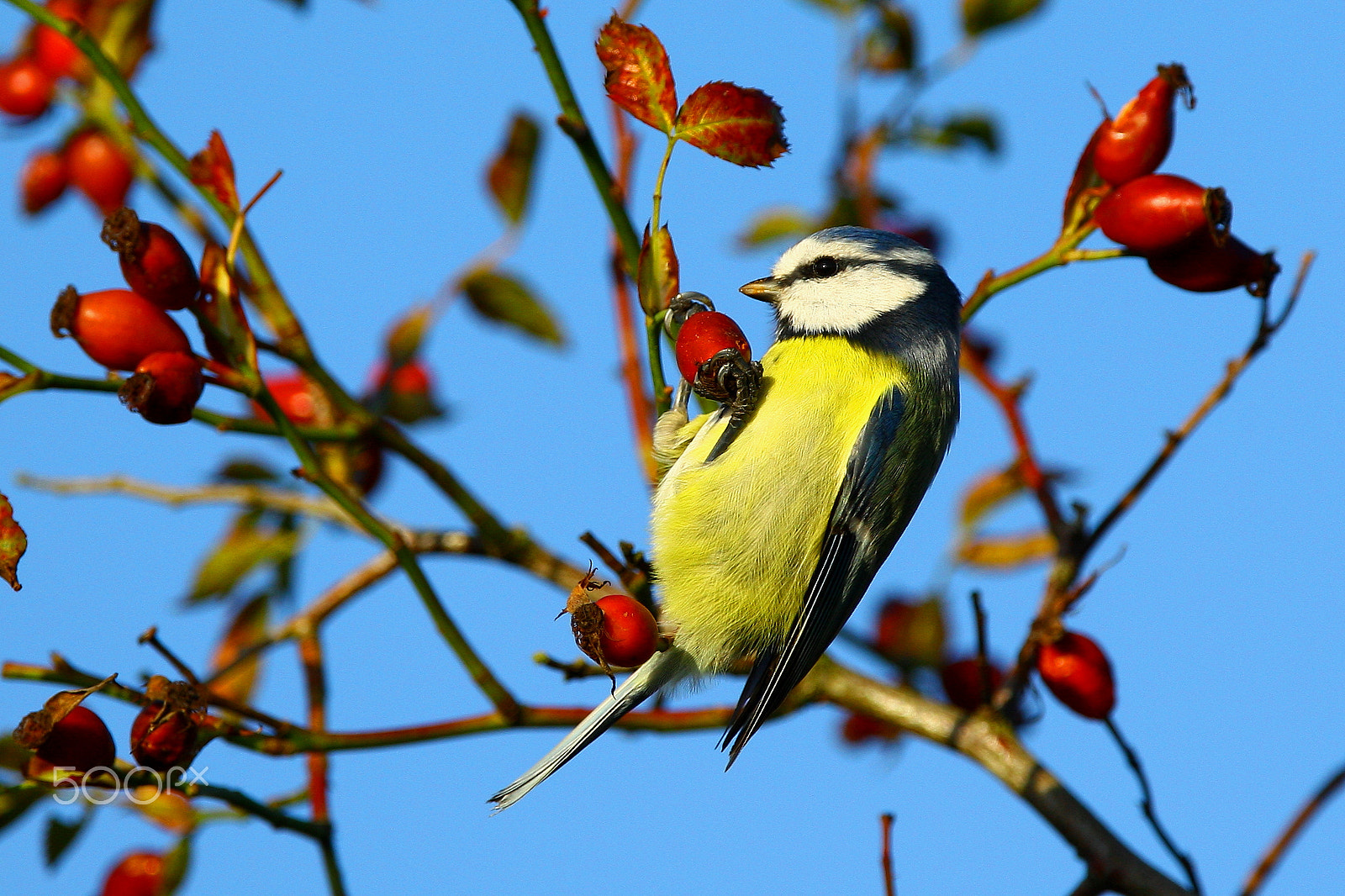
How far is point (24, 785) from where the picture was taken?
5.17ft

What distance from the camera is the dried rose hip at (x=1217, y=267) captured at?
1925 mm

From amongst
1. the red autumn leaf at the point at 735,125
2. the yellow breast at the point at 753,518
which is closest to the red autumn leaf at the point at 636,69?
the red autumn leaf at the point at 735,125

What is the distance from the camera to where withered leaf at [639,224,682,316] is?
66.9 inches

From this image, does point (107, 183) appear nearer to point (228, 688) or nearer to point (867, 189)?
point (228, 688)

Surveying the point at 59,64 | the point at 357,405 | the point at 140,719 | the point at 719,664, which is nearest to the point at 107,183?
the point at 59,64

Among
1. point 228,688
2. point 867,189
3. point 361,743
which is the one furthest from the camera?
point 867,189

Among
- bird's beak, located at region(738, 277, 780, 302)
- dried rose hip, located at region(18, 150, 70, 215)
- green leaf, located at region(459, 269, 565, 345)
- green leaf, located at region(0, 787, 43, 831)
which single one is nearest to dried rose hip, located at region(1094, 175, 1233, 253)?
bird's beak, located at region(738, 277, 780, 302)

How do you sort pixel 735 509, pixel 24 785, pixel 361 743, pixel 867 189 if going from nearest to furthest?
pixel 24 785, pixel 361 743, pixel 735 509, pixel 867 189

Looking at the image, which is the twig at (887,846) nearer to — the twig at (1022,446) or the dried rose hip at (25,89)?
the twig at (1022,446)

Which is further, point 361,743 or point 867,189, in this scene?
point 867,189

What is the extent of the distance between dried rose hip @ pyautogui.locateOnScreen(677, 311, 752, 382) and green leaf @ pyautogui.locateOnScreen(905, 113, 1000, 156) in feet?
3.96

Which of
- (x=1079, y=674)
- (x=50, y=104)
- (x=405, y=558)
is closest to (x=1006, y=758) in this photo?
(x=1079, y=674)

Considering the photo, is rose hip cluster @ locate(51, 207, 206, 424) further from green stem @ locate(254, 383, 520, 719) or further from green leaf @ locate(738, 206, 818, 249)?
green leaf @ locate(738, 206, 818, 249)

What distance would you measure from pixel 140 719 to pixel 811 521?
1.18m
